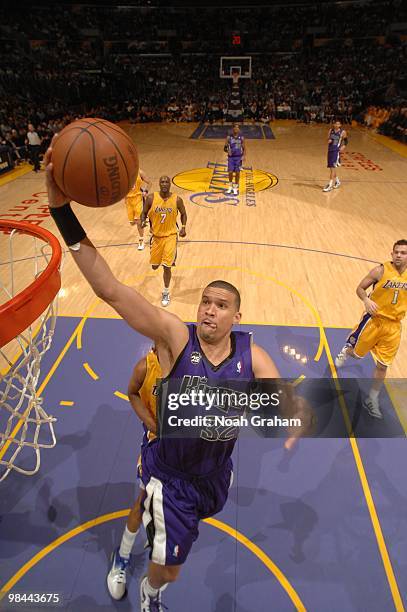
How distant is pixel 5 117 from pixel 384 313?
16638 mm

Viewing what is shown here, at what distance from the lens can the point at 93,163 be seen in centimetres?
194

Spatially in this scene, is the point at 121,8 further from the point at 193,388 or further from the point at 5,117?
the point at 193,388

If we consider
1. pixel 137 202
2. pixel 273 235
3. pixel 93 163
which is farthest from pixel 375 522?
pixel 137 202

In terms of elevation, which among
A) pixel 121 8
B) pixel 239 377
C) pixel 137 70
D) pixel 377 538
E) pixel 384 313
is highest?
pixel 121 8

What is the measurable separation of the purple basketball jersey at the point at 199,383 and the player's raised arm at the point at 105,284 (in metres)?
0.09

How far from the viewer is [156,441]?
2.41 metres

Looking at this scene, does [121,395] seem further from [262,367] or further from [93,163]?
[93,163]

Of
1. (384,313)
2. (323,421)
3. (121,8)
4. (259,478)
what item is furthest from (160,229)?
(121,8)

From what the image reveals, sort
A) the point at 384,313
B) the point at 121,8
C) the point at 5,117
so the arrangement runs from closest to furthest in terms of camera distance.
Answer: the point at 384,313 → the point at 5,117 → the point at 121,8

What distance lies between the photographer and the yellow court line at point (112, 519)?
2795mm

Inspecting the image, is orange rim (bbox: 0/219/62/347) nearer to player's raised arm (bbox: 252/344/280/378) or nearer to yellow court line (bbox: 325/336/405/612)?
player's raised arm (bbox: 252/344/280/378)

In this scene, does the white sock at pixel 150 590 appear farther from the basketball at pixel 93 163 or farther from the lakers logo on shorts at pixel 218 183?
the lakers logo on shorts at pixel 218 183

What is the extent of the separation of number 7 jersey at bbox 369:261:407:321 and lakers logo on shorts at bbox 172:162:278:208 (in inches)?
269

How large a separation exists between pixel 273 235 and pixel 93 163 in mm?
6796
